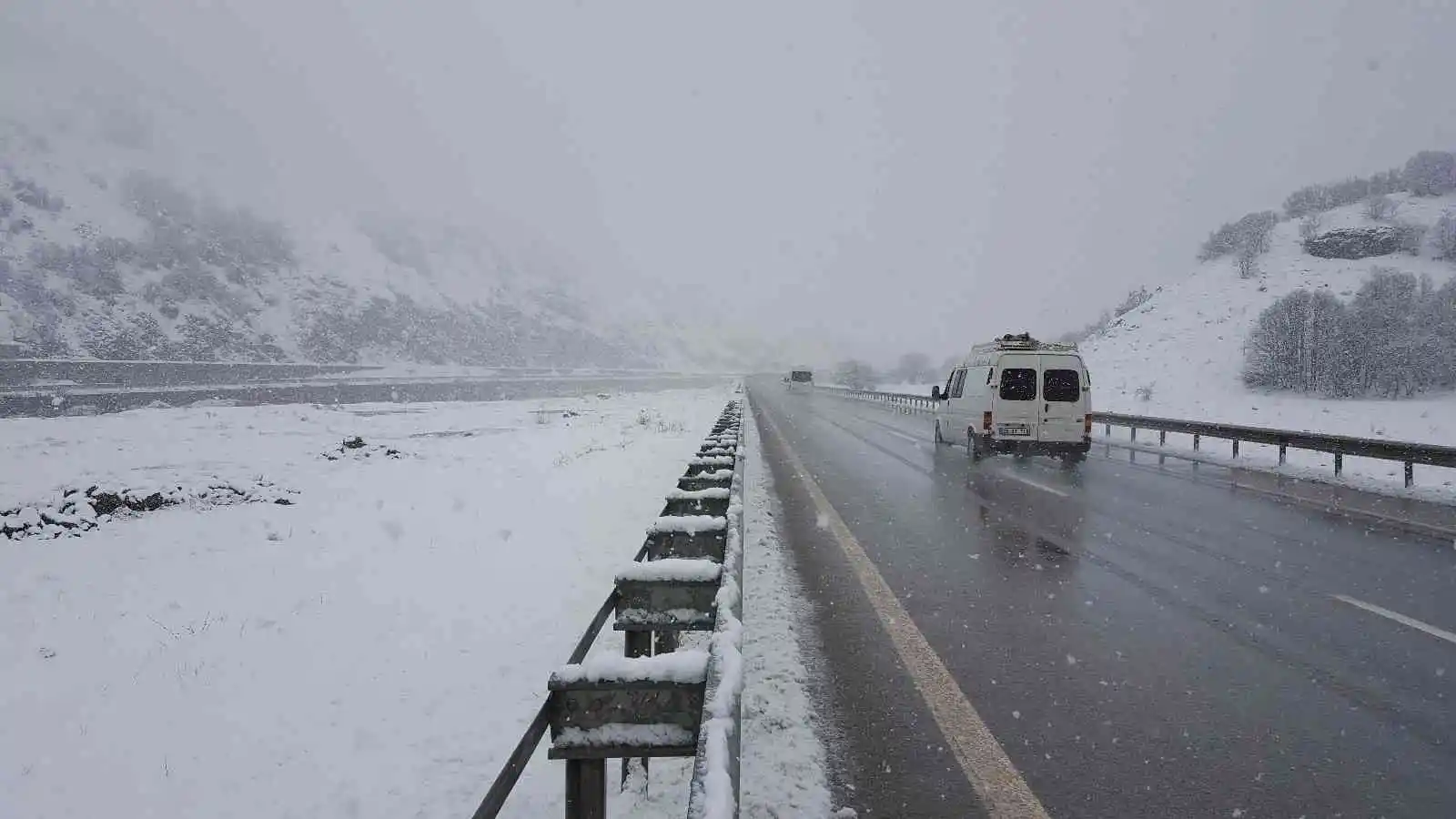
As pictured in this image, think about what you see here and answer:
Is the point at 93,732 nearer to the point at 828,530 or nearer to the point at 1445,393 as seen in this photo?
the point at 828,530

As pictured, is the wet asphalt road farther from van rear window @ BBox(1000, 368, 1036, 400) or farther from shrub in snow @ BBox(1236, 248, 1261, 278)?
shrub in snow @ BBox(1236, 248, 1261, 278)

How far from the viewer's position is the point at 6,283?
64812 millimetres

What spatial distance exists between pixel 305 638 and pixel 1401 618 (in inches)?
322

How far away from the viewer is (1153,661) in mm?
4262

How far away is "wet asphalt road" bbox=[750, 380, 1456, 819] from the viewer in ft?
9.61

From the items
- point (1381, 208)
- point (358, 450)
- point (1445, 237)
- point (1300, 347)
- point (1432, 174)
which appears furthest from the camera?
point (1432, 174)

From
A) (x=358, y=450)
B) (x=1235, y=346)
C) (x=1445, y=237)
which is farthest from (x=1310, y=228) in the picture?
(x=358, y=450)

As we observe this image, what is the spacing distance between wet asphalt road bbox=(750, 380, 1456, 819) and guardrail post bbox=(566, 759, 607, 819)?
1085mm

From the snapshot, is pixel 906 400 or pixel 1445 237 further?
pixel 1445 237

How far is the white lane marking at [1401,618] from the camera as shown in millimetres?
4613

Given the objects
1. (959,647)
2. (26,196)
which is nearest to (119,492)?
(959,647)

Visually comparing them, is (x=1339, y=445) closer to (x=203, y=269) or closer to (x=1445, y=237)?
(x=1445, y=237)

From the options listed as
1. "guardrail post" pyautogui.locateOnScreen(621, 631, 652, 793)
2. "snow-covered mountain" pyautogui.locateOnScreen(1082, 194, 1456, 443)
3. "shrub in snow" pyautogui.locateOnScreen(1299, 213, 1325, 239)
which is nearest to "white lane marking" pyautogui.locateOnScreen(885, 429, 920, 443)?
"snow-covered mountain" pyautogui.locateOnScreen(1082, 194, 1456, 443)

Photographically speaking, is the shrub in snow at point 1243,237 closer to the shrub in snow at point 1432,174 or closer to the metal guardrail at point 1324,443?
the shrub in snow at point 1432,174
